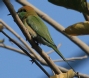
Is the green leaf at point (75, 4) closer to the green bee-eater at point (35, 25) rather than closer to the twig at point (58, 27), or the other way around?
the twig at point (58, 27)

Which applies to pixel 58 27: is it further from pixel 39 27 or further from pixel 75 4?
pixel 75 4

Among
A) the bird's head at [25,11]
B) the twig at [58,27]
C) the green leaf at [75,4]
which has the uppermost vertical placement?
the bird's head at [25,11]

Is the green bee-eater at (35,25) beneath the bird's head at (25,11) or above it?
beneath

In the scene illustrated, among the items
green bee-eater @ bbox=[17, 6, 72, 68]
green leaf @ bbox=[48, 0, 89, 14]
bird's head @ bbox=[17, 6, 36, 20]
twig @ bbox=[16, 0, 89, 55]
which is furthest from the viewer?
bird's head @ bbox=[17, 6, 36, 20]

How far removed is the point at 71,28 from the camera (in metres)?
0.40

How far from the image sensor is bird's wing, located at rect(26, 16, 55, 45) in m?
1.46

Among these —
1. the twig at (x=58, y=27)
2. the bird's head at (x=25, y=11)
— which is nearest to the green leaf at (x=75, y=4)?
the twig at (x=58, y=27)

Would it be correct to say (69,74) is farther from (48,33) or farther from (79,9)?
(48,33)

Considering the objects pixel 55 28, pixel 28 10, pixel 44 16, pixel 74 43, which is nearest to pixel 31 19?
pixel 28 10

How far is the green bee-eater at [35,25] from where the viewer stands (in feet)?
4.76

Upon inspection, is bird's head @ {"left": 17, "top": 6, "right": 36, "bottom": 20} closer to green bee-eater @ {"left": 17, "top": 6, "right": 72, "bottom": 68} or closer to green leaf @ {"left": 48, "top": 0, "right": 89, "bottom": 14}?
green bee-eater @ {"left": 17, "top": 6, "right": 72, "bottom": 68}

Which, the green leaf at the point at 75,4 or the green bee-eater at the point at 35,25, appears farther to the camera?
the green bee-eater at the point at 35,25

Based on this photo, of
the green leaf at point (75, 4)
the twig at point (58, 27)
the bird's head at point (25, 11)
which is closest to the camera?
the green leaf at point (75, 4)

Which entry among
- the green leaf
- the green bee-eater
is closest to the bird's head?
the green bee-eater
